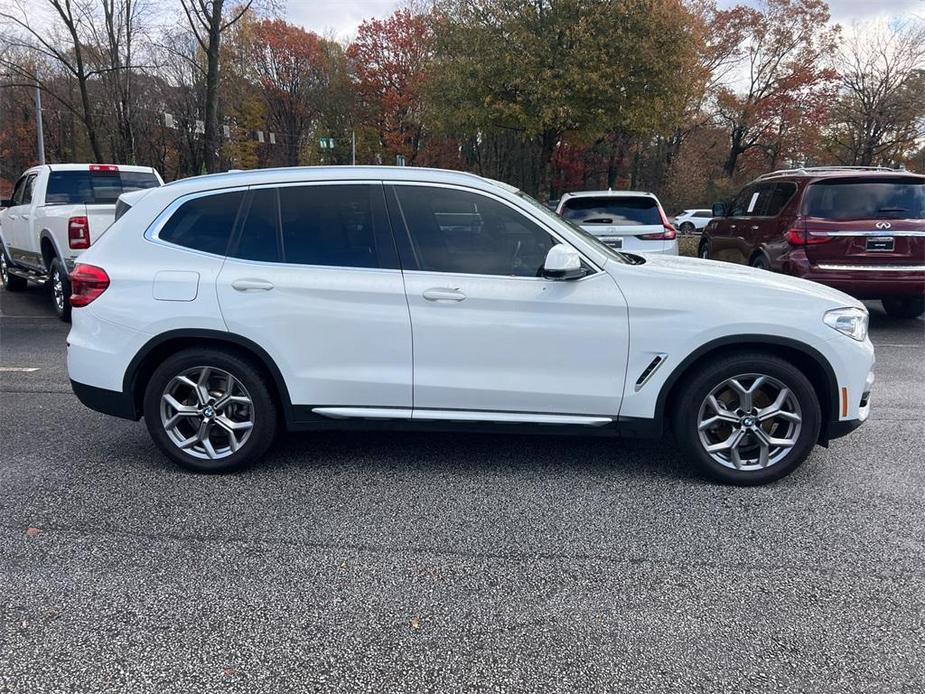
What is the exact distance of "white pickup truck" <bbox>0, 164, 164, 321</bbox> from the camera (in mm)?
9102

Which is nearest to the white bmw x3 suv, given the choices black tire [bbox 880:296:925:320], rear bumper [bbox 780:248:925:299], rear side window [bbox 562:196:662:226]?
rear bumper [bbox 780:248:925:299]

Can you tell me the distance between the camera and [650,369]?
13.4ft

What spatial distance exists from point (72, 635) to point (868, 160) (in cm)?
3901

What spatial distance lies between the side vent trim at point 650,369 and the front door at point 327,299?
131 cm

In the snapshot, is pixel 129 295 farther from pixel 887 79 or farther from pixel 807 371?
pixel 887 79

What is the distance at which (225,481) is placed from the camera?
4312mm

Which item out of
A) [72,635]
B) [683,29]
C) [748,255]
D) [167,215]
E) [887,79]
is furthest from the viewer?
[887,79]

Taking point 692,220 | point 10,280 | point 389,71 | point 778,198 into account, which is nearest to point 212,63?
point 10,280

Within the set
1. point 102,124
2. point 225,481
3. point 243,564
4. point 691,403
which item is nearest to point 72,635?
point 243,564

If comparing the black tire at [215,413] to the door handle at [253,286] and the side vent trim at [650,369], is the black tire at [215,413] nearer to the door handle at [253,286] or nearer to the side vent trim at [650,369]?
the door handle at [253,286]

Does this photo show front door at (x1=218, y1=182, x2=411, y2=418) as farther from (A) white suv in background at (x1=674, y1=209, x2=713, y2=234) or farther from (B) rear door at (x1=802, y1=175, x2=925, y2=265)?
(A) white suv in background at (x1=674, y1=209, x2=713, y2=234)

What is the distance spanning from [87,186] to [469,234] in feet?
28.0

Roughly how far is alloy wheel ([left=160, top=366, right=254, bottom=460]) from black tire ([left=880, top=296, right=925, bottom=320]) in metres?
8.98

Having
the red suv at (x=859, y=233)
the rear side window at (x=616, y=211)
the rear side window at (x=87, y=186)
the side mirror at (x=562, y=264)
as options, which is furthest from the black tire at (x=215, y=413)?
the rear side window at (x=87, y=186)
